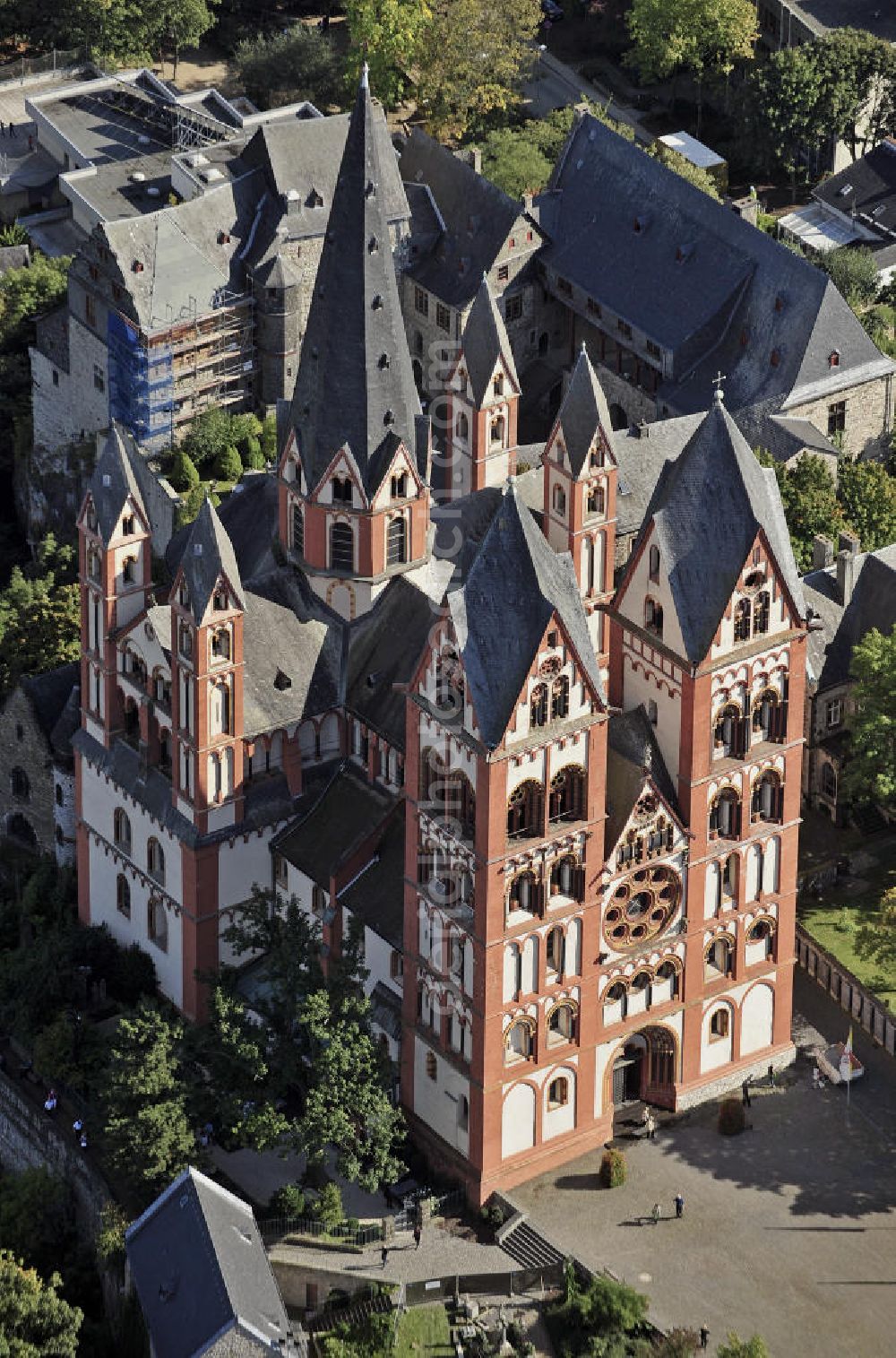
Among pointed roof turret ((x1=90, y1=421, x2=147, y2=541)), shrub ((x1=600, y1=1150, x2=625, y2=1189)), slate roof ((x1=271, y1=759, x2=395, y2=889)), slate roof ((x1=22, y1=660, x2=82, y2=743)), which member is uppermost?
pointed roof turret ((x1=90, y1=421, x2=147, y2=541))

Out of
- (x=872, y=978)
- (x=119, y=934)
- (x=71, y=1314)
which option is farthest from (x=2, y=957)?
(x=872, y=978)

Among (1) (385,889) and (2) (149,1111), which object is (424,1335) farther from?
(1) (385,889)

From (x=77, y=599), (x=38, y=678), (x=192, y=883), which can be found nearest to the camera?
(x=192, y=883)

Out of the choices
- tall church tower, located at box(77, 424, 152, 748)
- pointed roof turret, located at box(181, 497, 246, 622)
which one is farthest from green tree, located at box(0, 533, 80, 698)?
pointed roof turret, located at box(181, 497, 246, 622)

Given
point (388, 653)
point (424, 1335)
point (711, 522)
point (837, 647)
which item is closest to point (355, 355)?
point (388, 653)

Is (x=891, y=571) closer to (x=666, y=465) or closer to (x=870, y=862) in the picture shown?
(x=870, y=862)

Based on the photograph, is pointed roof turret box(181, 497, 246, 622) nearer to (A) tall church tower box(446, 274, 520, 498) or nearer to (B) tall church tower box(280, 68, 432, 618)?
(B) tall church tower box(280, 68, 432, 618)

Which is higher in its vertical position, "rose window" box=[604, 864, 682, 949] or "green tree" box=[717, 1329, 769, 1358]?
"rose window" box=[604, 864, 682, 949]
